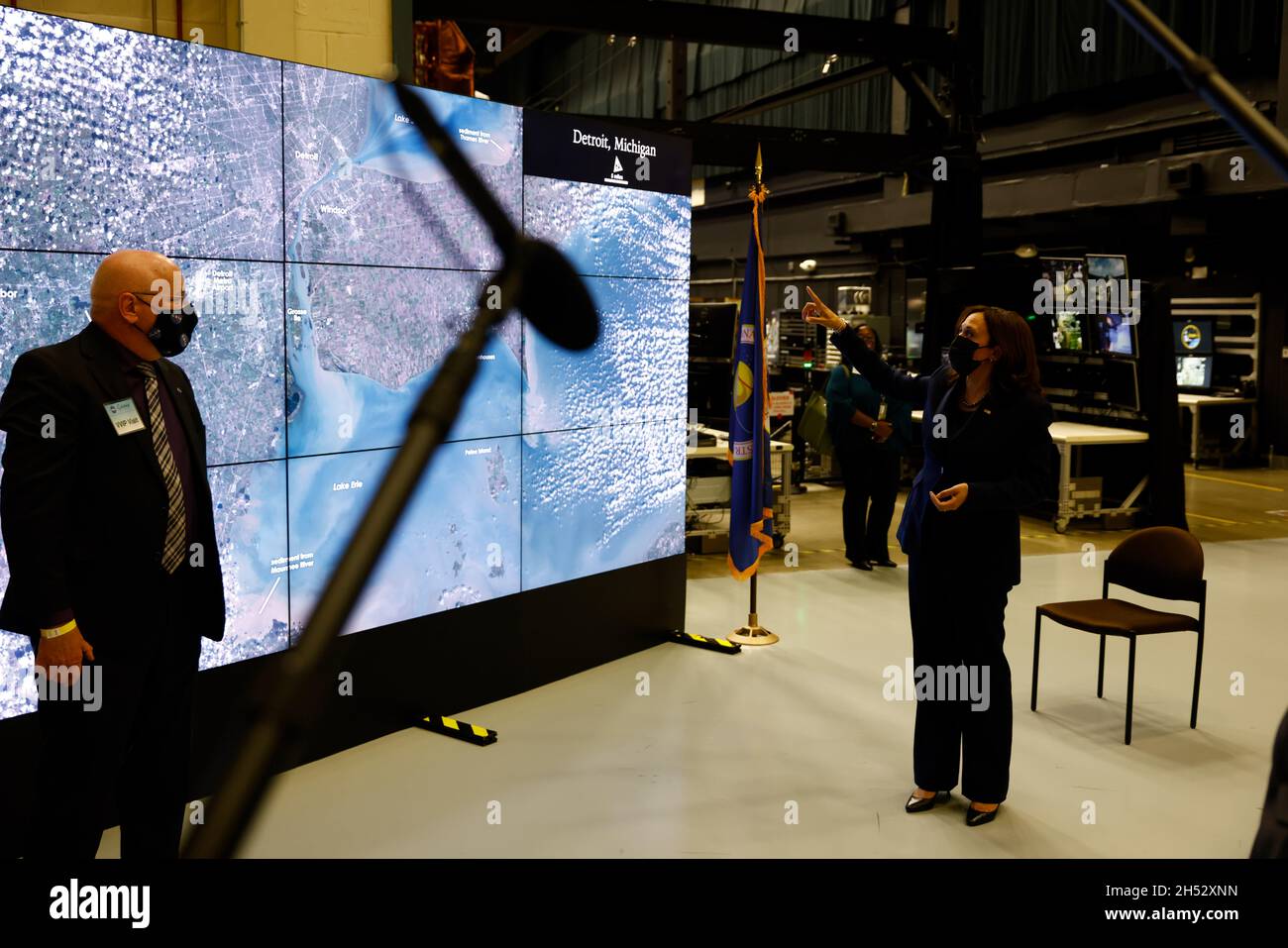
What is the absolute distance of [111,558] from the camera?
266 centimetres

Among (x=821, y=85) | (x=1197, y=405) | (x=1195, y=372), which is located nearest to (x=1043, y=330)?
(x=821, y=85)

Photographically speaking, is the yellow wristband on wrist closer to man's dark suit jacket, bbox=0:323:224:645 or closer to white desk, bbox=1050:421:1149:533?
man's dark suit jacket, bbox=0:323:224:645

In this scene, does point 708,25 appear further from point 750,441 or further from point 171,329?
point 171,329

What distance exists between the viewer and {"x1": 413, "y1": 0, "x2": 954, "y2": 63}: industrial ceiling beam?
6.68m

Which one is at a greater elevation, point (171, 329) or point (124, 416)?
point (171, 329)

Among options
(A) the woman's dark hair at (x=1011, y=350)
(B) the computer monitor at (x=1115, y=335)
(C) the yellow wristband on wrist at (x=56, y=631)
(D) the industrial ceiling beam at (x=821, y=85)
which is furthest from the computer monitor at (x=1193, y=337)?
(C) the yellow wristband on wrist at (x=56, y=631)

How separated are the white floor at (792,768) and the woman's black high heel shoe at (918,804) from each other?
0.03 m

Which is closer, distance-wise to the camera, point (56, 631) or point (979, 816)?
point (56, 631)

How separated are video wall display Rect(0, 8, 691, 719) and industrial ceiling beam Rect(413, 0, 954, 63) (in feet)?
6.20

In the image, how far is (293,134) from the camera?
13.0 feet

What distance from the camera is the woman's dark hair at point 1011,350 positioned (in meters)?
3.66

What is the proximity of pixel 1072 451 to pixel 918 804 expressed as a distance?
6.24 meters

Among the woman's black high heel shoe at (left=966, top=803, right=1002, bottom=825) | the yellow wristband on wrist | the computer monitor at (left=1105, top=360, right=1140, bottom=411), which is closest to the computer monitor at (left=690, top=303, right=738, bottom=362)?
the computer monitor at (left=1105, top=360, right=1140, bottom=411)

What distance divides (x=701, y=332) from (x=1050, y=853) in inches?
290
